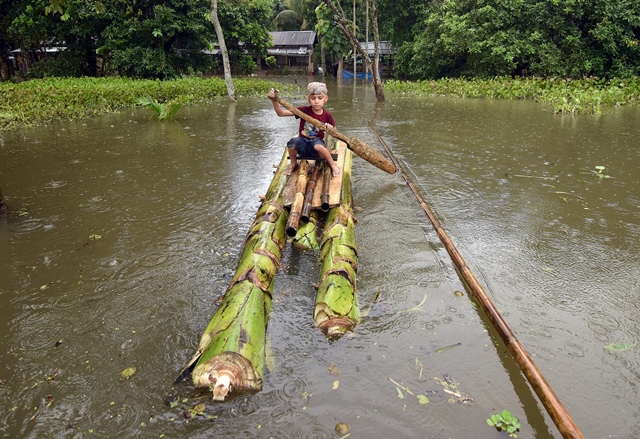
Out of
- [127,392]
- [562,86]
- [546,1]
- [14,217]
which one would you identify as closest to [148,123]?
[14,217]

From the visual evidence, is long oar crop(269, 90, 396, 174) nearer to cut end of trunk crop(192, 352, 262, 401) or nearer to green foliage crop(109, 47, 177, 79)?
cut end of trunk crop(192, 352, 262, 401)

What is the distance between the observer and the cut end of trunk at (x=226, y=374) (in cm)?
228

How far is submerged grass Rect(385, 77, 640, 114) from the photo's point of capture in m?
13.1

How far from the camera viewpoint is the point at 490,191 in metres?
5.75

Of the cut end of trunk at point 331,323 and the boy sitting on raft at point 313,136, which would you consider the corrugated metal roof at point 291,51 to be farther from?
the cut end of trunk at point 331,323

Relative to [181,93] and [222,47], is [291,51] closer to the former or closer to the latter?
[181,93]

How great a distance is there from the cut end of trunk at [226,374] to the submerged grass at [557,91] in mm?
12926

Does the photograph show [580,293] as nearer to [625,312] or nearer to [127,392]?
[625,312]

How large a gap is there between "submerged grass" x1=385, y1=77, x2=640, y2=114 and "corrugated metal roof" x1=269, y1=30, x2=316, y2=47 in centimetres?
2054

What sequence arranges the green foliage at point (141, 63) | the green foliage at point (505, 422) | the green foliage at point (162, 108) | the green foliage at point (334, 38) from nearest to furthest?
1. the green foliage at point (505, 422)
2. the green foliage at point (162, 108)
3. the green foliage at point (141, 63)
4. the green foliage at point (334, 38)

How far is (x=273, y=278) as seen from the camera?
3.35 m

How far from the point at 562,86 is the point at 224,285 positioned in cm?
1704

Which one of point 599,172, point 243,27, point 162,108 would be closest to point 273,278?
point 599,172

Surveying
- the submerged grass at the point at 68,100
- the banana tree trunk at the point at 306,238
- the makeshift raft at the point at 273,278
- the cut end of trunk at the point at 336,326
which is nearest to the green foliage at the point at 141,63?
the submerged grass at the point at 68,100
